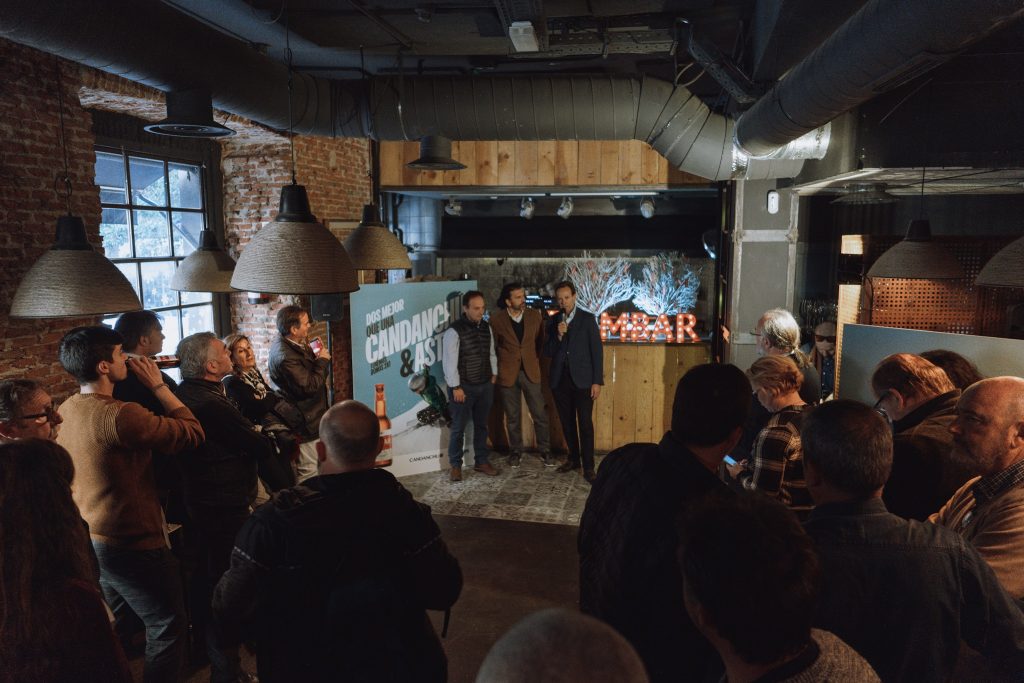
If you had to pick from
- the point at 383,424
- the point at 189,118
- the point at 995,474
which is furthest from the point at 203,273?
the point at 995,474

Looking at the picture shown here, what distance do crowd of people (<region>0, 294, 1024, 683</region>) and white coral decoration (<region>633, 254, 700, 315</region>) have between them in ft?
15.7

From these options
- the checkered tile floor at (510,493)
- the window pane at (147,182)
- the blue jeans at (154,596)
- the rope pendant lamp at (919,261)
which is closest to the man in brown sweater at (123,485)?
the blue jeans at (154,596)

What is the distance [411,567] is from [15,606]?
934mm

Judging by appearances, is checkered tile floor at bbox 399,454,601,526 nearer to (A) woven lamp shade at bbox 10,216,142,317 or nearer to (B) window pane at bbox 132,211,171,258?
(B) window pane at bbox 132,211,171,258

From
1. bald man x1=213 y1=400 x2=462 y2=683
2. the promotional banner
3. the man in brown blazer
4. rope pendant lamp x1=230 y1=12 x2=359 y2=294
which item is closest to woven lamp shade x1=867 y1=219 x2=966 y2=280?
the man in brown blazer

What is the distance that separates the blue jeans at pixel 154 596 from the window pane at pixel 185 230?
3.02 metres

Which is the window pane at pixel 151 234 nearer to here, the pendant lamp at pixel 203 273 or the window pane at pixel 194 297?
the window pane at pixel 194 297

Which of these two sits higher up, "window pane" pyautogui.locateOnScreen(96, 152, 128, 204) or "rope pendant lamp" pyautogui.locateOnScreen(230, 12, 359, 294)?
"window pane" pyautogui.locateOnScreen(96, 152, 128, 204)

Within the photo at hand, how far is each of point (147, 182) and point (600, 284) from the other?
4517mm

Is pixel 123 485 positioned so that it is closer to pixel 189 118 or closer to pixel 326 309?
pixel 189 118

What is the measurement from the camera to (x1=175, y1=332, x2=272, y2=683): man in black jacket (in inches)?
118

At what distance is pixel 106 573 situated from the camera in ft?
8.73

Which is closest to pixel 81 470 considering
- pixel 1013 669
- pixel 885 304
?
pixel 1013 669

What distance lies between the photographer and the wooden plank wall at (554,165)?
6.24m
